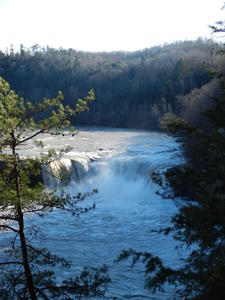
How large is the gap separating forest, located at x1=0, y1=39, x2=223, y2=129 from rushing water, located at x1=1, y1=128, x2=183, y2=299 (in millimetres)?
18120

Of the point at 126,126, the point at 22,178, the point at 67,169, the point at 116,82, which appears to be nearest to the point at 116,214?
the point at 67,169

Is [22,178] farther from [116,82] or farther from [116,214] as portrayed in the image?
[116,82]

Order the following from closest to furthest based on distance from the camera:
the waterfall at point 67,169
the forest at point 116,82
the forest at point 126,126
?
the forest at point 126,126 < the waterfall at point 67,169 < the forest at point 116,82

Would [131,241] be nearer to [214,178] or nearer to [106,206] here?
[106,206]

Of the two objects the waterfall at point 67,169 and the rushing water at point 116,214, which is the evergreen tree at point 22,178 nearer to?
the rushing water at point 116,214

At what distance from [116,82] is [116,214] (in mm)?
51060

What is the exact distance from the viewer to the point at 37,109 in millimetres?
5027

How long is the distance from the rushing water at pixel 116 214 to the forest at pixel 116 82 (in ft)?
59.4

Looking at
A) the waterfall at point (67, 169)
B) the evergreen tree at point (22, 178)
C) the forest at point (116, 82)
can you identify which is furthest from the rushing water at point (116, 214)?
the forest at point (116, 82)

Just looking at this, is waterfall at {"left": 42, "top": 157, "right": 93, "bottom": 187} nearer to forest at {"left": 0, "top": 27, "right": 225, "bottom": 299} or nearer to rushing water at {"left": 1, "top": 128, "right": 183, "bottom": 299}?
rushing water at {"left": 1, "top": 128, "right": 183, "bottom": 299}

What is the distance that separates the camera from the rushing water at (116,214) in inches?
422

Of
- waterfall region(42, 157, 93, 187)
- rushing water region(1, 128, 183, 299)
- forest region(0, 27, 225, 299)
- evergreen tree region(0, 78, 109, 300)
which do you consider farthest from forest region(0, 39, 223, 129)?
evergreen tree region(0, 78, 109, 300)

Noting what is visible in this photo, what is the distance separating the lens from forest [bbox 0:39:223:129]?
49031mm

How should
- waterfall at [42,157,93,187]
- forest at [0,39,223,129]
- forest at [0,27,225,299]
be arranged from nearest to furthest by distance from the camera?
1. forest at [0,27,225,299]
2. waterfall at [42,157,93,187]
3. forest at [0,39,223,129]
